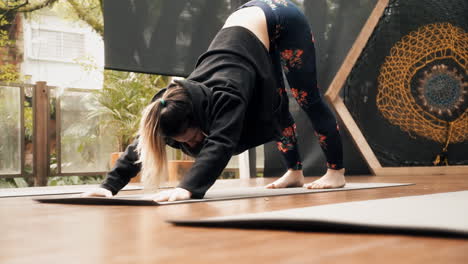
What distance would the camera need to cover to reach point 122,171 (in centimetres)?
144

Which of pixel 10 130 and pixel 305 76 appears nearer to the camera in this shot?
pixel 305 76

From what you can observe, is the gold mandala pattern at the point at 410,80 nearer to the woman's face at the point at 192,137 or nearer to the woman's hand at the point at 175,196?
the woman's face at the point at 192,137

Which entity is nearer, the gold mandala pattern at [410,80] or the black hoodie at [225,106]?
the black hoodie at [225,106]

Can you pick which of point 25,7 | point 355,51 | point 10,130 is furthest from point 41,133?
point 355,51

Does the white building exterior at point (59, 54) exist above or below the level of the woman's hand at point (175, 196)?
above

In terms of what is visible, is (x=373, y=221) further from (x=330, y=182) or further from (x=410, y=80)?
(x=410, y=80)

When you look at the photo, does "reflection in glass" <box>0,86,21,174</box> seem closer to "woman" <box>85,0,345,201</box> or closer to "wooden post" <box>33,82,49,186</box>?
"wooden post" <box>33,82,49,186</box>

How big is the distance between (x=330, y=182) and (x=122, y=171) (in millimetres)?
721

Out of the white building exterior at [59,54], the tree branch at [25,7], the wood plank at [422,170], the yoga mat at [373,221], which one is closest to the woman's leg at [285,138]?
the yoga mat at [373,221]

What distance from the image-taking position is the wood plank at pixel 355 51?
2992 mm

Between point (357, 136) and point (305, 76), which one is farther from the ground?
point (305, 76)

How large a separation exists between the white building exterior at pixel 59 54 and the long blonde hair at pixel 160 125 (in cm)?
228

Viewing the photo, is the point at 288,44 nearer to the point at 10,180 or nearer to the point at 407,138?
the point at 407,138

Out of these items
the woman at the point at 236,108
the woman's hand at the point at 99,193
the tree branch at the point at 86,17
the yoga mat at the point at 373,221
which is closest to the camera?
the yoga mat at the point at 373,221
